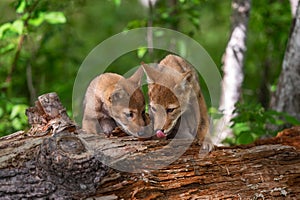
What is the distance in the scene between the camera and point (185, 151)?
3.91 meters

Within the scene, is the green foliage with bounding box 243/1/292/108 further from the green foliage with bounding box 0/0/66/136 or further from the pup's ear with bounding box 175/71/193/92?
the green foliage with bounding box 0/0/66/136

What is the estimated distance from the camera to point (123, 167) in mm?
3504

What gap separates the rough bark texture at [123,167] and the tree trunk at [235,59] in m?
2.12

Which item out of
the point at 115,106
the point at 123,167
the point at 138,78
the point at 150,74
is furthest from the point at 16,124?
the point at 123,167

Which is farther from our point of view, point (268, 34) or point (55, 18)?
point (268, 34)

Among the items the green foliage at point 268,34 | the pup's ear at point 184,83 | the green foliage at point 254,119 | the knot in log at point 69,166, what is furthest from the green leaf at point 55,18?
the green foliage at point 268,34

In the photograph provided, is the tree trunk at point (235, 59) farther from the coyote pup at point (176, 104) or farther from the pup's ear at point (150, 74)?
the pup's ear at point (150, 74)

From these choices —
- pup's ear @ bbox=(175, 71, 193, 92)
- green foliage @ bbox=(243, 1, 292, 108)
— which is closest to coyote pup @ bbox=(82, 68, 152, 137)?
pup's ear @ bbox=(175, 71, 193, 92)

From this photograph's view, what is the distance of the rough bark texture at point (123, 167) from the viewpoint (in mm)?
3207

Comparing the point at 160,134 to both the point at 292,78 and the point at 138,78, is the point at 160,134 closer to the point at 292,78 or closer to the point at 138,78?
the point at 138,78

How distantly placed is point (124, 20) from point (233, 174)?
938cm

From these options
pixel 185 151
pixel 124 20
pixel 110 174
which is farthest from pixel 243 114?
pixel 124 20

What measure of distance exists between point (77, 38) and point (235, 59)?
4401 mm

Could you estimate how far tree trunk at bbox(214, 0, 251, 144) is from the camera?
634 cm
